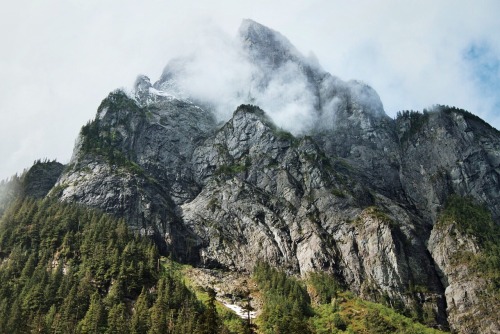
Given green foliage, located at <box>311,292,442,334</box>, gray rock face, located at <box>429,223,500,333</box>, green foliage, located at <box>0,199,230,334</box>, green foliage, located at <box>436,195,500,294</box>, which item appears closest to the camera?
green foliage, located at <box>0,199,230,334</box>

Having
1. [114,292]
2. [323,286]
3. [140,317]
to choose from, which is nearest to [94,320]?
[140,317]

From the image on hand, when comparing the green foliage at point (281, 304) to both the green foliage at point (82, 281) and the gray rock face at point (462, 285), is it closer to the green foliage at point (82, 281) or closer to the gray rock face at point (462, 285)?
the green foliage at point (82, 281)

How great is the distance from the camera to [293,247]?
181 metres

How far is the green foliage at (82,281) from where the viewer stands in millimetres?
96938

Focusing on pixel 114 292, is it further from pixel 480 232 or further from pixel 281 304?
pixel 480 232

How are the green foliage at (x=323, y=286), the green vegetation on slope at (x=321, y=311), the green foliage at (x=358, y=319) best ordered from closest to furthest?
the green vegetation on slope at (x=321, y=311) < the green foliage at (x=358, y=319) < the green foliage at (x=323, y=286)

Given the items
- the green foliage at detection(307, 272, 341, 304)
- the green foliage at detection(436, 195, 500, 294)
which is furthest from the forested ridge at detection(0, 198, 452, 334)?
the green foliage at detection(436, 195, 500, 294)

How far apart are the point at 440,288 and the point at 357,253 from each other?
1193 inches

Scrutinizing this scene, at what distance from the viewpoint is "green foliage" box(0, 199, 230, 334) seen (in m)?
96.9

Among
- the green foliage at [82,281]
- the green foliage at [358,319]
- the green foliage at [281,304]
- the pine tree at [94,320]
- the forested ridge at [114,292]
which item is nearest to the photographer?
the pine tree at [94,320]

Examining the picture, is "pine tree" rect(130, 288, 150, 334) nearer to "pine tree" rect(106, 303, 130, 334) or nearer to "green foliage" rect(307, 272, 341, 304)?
"pine tree" rect(106, 303, 130, 334)

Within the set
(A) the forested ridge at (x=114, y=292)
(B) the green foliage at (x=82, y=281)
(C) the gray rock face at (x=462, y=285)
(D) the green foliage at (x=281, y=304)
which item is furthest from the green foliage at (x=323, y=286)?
(B) the green foliage at (x=82, y=281)

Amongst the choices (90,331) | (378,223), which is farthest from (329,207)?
(90,331)

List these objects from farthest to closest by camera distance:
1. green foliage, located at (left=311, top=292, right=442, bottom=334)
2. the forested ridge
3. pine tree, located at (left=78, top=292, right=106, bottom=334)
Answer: green foliage, located at (left=311, top=292, right=442, bottom=334), the forested ridge, pine tree, located at (left=78, top=292, right=106, bottom=334)
